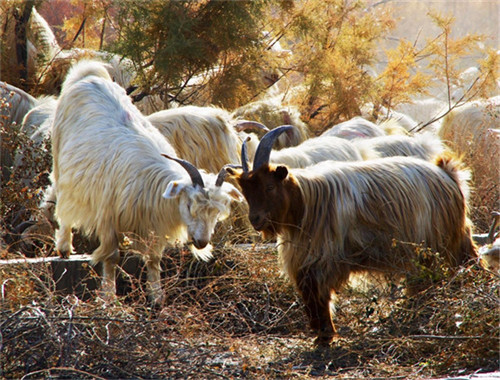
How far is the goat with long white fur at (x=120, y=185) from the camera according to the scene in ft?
19.6

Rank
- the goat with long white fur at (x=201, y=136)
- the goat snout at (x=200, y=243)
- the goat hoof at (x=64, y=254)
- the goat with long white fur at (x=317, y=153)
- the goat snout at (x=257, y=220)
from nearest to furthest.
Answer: the goat snout at (x=257, y=220)
the goat snout at (x=200, y=243)
the goat hoof at (x=64, y=254)
the goat with long white fur at (x=317, y=153)
the goat with long white fur at (x=201, y=136)

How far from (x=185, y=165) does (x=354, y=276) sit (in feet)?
5.43

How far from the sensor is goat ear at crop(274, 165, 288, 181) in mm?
4895

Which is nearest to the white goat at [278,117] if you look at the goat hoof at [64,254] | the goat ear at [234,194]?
the goat ear at [234,194]

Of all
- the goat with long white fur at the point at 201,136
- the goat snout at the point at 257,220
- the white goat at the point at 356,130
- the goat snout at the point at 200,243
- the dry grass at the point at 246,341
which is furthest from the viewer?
the white goat at the point at 356,130

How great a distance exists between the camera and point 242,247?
6.49 m

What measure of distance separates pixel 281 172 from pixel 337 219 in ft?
1.61

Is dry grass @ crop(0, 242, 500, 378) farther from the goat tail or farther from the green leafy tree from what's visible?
the green leafy tree

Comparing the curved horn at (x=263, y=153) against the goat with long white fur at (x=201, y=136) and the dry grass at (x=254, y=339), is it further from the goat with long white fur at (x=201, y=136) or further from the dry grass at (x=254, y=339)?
the goat with long white fur at (x=201, y=136)

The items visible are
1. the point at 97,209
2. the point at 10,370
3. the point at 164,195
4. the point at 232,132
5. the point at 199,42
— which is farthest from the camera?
the point at 199,42

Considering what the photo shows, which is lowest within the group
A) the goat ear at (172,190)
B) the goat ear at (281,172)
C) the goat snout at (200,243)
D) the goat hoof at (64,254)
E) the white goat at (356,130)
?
the goat hoof at (64,254)

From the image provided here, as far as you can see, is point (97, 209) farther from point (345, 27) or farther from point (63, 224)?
point (345, 27)

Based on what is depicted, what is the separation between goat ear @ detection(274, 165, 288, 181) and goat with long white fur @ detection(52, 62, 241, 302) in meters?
1.12

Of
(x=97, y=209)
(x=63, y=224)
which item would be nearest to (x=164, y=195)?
(x=97, y=209)
